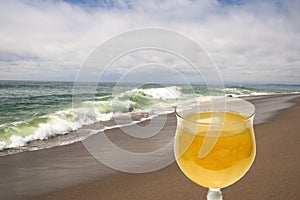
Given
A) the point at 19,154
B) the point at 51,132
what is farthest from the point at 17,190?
the point at 51,132

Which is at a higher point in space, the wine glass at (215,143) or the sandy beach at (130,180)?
the wine glass at (215,143)

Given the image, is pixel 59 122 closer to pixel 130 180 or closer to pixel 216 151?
pixel 130 180

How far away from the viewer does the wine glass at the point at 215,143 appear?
3.49ft

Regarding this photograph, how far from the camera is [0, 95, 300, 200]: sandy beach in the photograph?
7.75 feet

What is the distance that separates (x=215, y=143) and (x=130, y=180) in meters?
2.08

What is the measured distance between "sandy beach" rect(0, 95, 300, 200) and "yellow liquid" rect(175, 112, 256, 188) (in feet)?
4.00

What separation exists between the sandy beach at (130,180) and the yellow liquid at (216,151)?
122 centimetres

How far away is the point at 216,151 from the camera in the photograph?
1.06 metres

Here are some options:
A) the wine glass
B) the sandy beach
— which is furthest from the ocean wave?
the wine glass

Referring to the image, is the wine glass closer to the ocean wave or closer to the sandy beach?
the sandy beach

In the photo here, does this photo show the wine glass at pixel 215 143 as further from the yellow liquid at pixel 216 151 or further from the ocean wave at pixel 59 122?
the ocean wave at pixel 59 122

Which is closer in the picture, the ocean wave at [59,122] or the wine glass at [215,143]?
the wine glass at [215,143]

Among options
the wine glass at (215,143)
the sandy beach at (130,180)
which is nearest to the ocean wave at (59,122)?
the sandy beach at (130,180)

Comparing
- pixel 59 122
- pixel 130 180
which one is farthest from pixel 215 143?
pixel 59 122
